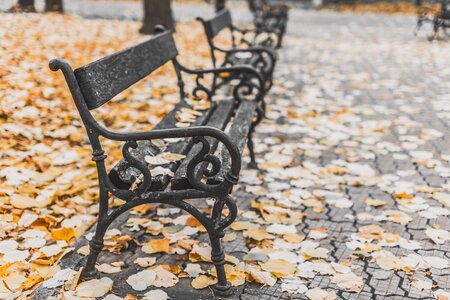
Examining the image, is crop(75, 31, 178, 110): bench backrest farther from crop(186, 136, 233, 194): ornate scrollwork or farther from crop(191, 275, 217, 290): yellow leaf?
crop(191, 275, 217, 290): yellow leaf

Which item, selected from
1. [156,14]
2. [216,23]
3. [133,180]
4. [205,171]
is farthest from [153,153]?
[156,14]

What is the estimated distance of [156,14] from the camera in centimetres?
1093

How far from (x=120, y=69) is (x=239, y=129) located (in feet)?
2.98

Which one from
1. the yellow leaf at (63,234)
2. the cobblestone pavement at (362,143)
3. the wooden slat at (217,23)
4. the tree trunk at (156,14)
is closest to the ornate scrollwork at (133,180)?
the cobblestone pavement at (362,143)

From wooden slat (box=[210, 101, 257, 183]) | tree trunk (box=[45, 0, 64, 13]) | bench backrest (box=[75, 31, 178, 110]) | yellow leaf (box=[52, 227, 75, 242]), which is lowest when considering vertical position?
tree trunk (box=[45, 0, 64, 13])

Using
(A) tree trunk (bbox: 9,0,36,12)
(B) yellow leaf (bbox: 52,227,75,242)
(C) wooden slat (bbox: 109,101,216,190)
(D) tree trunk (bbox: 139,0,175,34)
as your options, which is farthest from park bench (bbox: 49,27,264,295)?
(A) tree trunk (bbox: 9,0,36,12)

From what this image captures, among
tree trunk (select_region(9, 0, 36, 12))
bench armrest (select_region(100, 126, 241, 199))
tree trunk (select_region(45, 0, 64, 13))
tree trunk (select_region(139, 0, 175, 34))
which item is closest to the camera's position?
bench armrest (select_region(100, 126, 241, 199))

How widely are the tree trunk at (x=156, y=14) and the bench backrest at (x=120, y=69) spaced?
6.57 metres

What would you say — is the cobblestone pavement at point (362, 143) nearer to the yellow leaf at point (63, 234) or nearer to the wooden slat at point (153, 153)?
the yellow leaf at point (63, 234)

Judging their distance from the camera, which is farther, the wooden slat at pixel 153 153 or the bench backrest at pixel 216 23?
the bench backrest at pixel 216 23

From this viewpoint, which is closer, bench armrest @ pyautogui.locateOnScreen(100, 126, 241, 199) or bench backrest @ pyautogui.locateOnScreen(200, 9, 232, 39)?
bench armrest @ pyautogui.locateOnScreen(100, 126, 241, 199)

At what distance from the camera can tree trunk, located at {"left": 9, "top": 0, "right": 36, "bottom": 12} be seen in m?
12.9

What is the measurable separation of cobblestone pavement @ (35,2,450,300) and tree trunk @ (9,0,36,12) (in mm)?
6439

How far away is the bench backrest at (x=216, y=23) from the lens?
5645 mm
